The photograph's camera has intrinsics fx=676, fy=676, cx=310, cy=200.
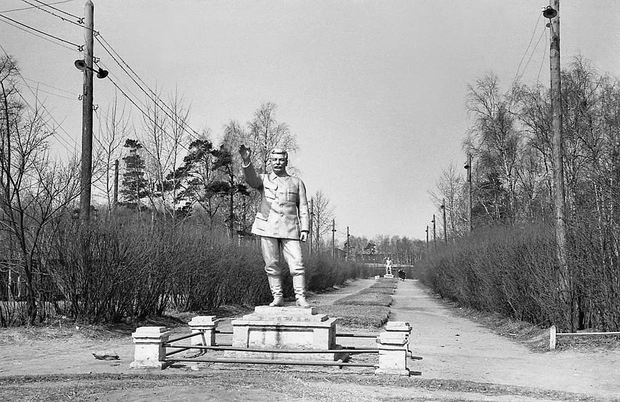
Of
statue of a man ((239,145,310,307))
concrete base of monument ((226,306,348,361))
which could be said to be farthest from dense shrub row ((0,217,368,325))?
concrete base of monument ((226,306,348,361))

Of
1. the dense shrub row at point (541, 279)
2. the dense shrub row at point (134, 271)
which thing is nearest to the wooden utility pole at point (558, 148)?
the dense shrub row at point (541, 279)

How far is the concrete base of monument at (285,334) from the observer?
10641mm

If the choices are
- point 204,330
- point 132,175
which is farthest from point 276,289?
point 132,175

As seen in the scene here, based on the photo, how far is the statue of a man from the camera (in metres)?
11.4

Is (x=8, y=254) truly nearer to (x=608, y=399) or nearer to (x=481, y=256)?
(x=608, y=399)

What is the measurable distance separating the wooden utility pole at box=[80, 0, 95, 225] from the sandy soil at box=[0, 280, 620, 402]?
3.34m

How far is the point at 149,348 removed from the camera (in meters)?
10.2

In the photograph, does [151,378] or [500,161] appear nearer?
[151,378]

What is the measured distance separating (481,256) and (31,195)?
46.6 feet

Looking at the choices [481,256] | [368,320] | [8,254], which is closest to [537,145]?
[481,256]

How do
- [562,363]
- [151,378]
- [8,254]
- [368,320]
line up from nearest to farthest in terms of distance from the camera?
[151,378]
[562,363]
[8,254]
[368,320]

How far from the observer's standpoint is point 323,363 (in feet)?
31.8

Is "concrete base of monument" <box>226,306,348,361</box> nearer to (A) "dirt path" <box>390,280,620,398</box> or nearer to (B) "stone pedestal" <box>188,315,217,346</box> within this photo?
(B) "stone pedestal" <box>188,315,217,346</box>

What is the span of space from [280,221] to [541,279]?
7.59 metres
